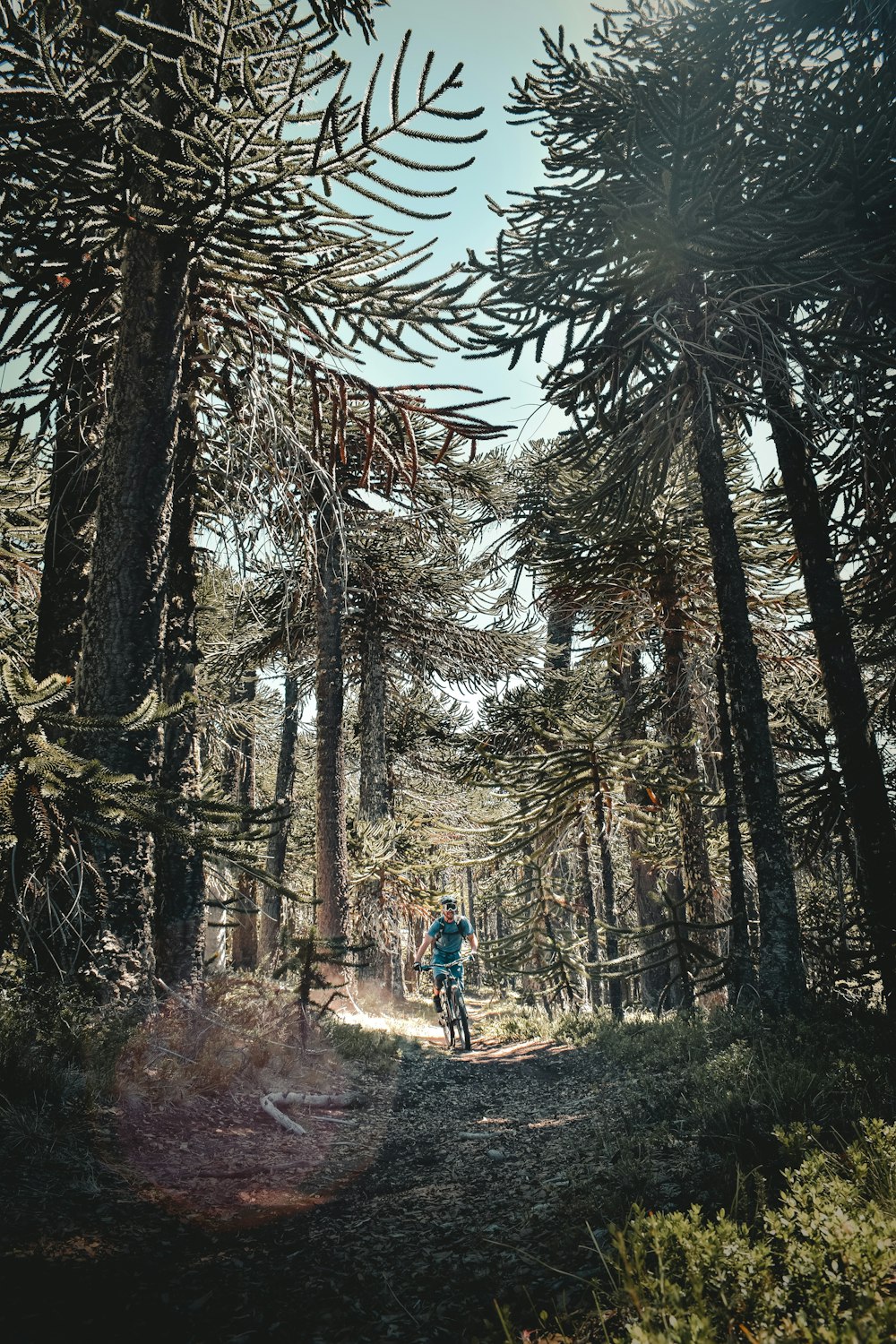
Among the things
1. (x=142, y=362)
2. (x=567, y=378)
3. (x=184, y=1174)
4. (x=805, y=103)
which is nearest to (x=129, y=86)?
(x=142, y=362)

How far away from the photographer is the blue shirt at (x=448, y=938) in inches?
425

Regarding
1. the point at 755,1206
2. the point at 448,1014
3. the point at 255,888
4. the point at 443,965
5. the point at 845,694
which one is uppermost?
the point at 845,694

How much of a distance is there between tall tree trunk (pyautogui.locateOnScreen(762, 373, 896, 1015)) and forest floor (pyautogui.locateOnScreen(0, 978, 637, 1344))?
10.9 ft

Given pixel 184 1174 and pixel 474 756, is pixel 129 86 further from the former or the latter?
pixel 474 756

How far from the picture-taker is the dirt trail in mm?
2406

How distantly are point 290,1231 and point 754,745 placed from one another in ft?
19.6

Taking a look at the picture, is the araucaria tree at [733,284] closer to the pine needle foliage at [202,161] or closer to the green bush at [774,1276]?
the pine needle foliage at [202,161]

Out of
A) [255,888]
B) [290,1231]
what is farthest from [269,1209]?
[255,888]

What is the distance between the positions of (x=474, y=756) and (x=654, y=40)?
1254 centimetres

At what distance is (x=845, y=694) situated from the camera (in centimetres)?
750

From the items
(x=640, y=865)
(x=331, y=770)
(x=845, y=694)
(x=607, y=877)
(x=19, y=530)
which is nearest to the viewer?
(x=845, y=694)

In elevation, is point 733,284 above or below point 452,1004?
above

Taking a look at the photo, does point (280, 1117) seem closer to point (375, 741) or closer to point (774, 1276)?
point (774, 1276)

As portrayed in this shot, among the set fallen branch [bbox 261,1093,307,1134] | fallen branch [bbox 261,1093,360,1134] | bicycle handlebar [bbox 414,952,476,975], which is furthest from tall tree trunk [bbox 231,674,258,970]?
fallen branch [bbox 261,1093,307,1134]
